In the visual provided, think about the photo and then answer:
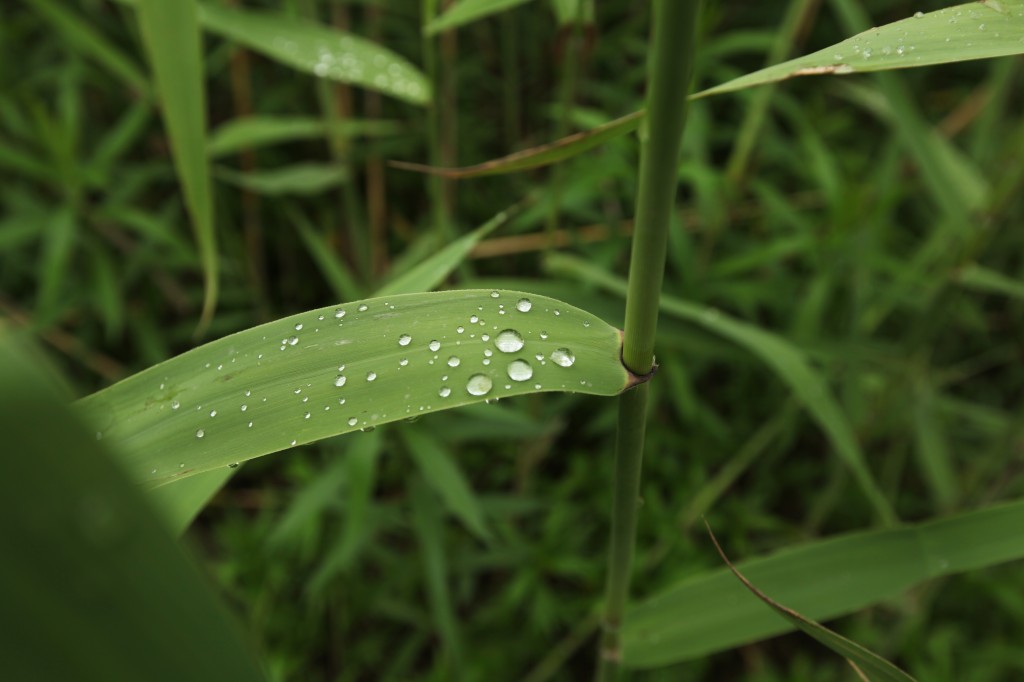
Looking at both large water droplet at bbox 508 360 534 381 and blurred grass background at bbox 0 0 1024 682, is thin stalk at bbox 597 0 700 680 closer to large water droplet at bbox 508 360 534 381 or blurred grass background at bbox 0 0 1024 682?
large water droplet at bbox 508 360 534 381

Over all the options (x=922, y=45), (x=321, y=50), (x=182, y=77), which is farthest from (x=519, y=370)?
(x=321, y=50)

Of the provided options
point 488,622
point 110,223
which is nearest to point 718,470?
point 488,622

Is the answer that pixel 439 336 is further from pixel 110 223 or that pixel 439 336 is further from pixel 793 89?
pixel 793 89

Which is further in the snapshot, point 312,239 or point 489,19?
point 489,19

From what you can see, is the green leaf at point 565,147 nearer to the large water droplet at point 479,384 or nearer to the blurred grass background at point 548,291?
the large water droplet at point 479,384

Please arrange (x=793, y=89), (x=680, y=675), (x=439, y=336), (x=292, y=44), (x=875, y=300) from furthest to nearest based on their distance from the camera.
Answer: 1. (x=793, y=89)
2. (x=875, y=300)
3. (x=680, y=675)
4. (x=292, y=44)
5. (x=439, y=336)
